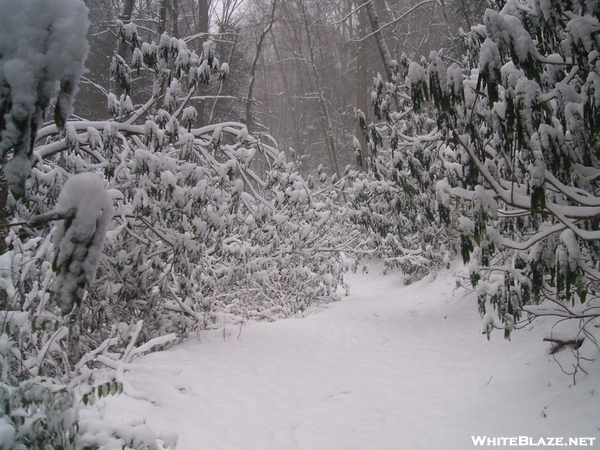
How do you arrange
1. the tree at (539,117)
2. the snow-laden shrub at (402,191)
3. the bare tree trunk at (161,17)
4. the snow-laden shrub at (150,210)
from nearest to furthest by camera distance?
the tree at (539,117), the snow-laden shrub at (150,210), the snow-laden shrub at (402,191), the bare tree trunk at (161,17)

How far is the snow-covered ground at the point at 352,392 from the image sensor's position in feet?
11.0

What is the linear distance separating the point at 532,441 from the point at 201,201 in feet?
13.5

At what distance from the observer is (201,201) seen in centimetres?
469

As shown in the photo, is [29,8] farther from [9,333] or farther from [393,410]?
[393,410]

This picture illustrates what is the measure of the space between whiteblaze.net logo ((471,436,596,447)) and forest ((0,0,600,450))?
1.04 m

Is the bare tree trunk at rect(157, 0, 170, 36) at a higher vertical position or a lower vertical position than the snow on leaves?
higher

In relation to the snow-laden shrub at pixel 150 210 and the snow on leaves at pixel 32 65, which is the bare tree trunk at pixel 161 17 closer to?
the snow-laden shrub at pixel 150 210

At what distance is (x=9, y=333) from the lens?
8.31ft

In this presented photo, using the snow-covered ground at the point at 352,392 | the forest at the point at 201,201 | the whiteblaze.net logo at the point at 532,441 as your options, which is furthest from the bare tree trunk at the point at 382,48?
the whiteblaze.net logo at the point at 532,441

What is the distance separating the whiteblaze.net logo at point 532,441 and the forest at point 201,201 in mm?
1043

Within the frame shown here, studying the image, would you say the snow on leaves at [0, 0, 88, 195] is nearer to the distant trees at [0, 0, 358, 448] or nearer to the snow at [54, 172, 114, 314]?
the distant trees at [0, 0, 358, 448]

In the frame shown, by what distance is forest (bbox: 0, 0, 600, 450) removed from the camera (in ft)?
2.71

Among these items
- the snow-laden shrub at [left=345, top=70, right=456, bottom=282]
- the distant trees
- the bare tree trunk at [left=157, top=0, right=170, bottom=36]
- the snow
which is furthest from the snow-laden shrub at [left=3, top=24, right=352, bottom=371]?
the bare tree trunk at [left=157, top=0, right=170, bottom=36]

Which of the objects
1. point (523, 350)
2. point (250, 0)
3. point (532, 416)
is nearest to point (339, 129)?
point (250, 0)
